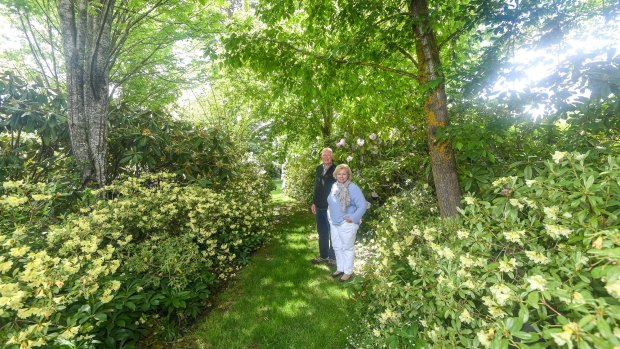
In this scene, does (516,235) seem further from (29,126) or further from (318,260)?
(29,126)

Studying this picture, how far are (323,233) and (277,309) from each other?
1.73 metres

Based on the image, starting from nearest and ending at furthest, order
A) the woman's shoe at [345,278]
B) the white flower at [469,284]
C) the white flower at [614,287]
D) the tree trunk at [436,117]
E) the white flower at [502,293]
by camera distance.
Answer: the white flower at [614,287] → the white flower at [502,293] → the white flower at [469,284] → the tree trunk at [436,117] → the woman's shoe at [345,278]

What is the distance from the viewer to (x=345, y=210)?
13.4 ft

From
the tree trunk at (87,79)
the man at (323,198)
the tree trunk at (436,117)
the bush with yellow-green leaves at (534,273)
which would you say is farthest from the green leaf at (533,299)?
the tree trunk at (87,79)

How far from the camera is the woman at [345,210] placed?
401cm

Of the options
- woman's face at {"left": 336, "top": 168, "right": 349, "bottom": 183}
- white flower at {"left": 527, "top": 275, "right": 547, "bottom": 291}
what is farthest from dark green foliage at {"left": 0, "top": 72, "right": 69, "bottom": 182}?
white flower at {"left": 527, "top": 275, "right": 547, "bottom": 291}

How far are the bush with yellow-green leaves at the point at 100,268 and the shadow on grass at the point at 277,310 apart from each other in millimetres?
318

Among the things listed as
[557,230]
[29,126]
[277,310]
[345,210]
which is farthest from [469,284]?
[29,126]

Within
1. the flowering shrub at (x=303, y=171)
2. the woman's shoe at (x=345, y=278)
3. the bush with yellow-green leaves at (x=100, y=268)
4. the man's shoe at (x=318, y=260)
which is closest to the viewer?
the bush with yellow-green leaves at (x=100, y=268)

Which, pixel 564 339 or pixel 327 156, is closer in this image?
pixel 564 339

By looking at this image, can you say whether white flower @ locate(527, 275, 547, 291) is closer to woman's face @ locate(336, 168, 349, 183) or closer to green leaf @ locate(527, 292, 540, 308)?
green leaf @ locate(527, 292, 540, 308)

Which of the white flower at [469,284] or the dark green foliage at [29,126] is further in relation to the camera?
the dark green foliage at [29,126]

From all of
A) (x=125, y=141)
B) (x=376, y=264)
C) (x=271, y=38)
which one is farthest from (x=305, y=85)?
(x=125, y=141)

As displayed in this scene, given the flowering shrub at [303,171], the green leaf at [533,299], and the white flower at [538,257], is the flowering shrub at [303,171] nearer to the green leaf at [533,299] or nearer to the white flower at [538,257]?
the white flower at [538,257]
